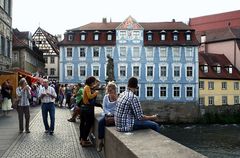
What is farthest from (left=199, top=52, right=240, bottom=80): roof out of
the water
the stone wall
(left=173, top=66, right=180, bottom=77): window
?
the water

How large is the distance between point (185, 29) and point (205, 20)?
3910 cm

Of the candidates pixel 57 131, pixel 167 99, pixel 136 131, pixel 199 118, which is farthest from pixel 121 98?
pixel 167 99

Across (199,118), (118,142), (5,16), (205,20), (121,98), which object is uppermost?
(205,20)

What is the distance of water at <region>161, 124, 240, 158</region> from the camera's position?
33062 mm

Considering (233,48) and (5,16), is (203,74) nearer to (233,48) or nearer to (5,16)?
(233,48)

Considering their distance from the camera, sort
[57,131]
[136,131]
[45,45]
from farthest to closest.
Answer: [45,45], [57,131], [136,131]

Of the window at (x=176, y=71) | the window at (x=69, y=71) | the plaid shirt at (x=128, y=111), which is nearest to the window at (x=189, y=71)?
the window at (x=176, y=71)

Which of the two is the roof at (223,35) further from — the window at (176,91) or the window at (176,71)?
the window at (176,91)

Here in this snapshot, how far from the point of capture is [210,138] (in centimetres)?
4094

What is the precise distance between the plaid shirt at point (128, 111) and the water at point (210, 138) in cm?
2300

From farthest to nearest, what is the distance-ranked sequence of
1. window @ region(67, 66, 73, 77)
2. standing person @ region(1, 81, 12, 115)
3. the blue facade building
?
window @ region(67, 66, 73, 77)
the blue facade building
standing person @ region(1, 81, 12, 115)

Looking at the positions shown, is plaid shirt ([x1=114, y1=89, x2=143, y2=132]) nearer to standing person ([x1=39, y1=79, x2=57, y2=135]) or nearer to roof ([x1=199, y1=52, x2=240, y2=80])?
standing person ([x1=39, y1=79, x2=57, y2=135])

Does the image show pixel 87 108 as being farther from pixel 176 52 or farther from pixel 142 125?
pixel 176 52

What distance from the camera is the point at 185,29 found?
6262 cm
